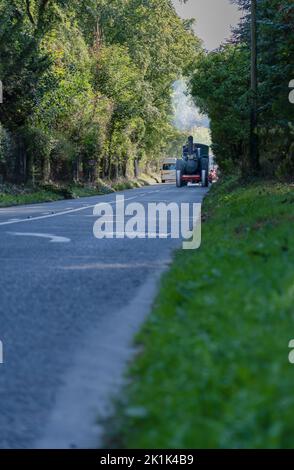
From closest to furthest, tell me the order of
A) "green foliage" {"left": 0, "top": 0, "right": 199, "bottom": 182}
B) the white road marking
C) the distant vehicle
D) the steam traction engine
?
the white road marking < "green foliage" {"left": 0, "top": 0, "right": 199, "bottom": 182} < the steam traction engine < the distant vehicle

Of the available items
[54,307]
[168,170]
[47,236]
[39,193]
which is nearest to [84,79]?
[39,193]

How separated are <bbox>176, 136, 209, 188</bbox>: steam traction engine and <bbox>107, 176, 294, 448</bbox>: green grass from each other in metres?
39.4

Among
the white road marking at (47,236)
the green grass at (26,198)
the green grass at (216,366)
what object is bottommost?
the green grass at (26,198)

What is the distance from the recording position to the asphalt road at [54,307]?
4137mm

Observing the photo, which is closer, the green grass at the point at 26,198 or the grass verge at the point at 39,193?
the green grass at the point at 26,198

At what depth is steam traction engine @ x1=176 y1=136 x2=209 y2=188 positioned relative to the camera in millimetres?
46875

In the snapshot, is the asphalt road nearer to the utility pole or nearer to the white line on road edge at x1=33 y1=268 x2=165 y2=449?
the white line on road edge at x1=33 y1=268 x2=165 y2=449

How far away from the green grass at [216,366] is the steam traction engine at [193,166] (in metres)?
39.4

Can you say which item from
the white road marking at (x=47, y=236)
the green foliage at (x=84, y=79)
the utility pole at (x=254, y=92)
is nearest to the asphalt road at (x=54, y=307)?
the white road marking at (x=47, y=236)

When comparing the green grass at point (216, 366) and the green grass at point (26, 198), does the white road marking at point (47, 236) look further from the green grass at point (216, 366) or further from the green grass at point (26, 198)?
the green grass at point (26, 198)

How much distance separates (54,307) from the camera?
21.7ft

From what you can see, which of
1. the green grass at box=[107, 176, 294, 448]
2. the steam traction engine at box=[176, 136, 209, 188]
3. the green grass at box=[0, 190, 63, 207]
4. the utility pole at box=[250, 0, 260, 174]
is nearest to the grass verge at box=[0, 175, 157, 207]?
the green grass at box=[0, 190, 63, 207]

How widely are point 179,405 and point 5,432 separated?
88 centimetres

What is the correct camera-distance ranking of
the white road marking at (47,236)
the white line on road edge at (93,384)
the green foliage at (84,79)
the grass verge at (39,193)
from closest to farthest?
the white line on road edge at (93,384), the white road marking at (47,236), the grass verge at (39,193), the green foliage at (84,79)
